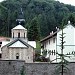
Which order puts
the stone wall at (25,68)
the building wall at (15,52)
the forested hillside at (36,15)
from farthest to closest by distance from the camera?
the forested hillside at (36,15) < the building wall at (15,52) < the stone wall at (25,68)

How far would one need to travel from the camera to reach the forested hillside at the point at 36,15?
8803 centimetres

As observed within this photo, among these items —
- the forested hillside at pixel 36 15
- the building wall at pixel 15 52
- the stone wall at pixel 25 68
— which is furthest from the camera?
the forested hillside at pixel 36 15

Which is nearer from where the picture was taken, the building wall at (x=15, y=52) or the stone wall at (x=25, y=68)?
the stone wall at (x=25, y=68)

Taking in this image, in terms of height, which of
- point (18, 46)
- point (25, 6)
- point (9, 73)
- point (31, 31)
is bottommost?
point (9, 73)

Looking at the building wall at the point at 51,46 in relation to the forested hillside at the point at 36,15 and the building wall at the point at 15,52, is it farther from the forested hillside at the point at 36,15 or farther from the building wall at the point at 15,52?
the forested hillside at the point at 36,15

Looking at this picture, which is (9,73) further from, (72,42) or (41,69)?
(72,42)

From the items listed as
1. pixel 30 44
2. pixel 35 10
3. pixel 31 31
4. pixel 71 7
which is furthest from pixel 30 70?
pixel 71 7

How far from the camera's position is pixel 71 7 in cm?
13562

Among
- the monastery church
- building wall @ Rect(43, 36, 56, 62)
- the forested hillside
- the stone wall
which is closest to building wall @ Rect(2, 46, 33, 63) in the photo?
the monastery church

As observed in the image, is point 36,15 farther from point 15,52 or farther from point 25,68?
point 25,68

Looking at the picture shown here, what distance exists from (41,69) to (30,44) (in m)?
15.6

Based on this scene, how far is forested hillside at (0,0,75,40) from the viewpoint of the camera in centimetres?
8803

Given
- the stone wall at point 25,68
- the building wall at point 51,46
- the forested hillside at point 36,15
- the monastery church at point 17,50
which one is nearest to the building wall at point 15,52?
the monastery church at point 17,50

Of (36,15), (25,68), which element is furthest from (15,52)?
(36,15)
